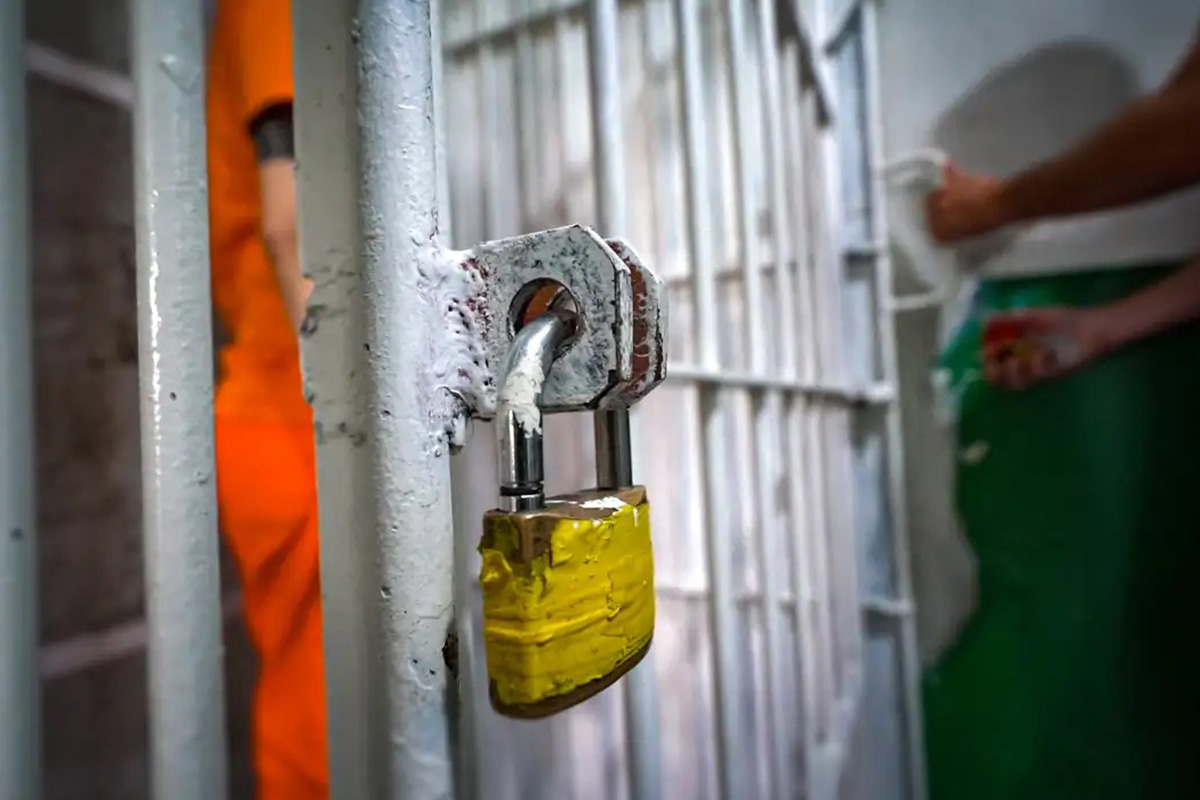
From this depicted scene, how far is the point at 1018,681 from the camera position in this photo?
1.23 metres

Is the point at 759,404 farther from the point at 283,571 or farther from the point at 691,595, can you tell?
the point at 283,571

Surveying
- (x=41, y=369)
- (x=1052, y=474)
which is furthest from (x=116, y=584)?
(x=1052, y=474)

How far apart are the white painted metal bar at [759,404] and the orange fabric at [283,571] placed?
48 centimetres

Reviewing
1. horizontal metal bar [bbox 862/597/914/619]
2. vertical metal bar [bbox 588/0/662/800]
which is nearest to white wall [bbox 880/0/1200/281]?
horizontal metal bar [bbox 862/597/914/619]

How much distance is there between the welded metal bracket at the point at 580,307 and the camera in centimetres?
24

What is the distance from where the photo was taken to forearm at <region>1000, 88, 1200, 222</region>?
1067 mm

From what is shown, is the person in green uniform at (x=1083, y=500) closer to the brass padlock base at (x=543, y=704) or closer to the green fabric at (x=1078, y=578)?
the green fabric at (x=1078, y=578)

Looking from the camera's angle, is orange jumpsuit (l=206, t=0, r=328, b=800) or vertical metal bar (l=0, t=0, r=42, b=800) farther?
orange jumpsuit (l=206, t=0, r=328, b=800)

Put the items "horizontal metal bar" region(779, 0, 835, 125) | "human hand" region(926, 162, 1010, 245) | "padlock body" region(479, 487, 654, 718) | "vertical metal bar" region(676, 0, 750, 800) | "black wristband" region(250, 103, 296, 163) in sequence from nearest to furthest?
1. "padlock body" region(479, 487, 654, 718)
2. "black wristband" region(250, 103, 296, 163)
3. "vertical metal bar" region(676, 0, 750, 800)
4. "horizontal metal bar" region(779, 0, 835, 125)
5. "human hand" region(926, 162, 1010, 245)

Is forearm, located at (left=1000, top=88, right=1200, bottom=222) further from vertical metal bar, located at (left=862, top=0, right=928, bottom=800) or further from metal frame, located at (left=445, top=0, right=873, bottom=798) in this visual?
metal frame, located at (left=445, top=0, right=873, bottom=798)

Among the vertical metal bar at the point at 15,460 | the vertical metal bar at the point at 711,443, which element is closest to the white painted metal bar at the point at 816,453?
the vertical metal bar at the point at 711,443

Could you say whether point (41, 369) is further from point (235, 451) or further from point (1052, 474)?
point (1052, 474)

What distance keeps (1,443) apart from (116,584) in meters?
0.55

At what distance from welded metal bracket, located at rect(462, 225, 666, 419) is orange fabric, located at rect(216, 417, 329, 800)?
36 centimetres
